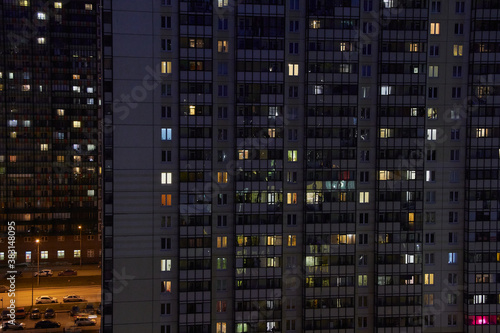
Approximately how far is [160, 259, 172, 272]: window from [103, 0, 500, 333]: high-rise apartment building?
20 centimetres

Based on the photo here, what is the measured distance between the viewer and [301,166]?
1825 inches

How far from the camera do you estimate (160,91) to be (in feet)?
145

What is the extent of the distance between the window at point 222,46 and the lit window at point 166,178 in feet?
40.3

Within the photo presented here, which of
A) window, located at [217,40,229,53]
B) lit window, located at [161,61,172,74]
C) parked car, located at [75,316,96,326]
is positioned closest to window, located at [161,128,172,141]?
lit window, located at [161,61,172,74]

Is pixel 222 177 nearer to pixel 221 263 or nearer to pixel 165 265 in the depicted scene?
pixel 221 263

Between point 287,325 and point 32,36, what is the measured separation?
245ft

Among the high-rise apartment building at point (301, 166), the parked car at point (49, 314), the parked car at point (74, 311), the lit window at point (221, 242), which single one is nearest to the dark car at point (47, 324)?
the parked car at point (49, 314)

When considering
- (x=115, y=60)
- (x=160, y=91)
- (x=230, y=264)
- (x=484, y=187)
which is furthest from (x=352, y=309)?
(x=115, y=60)

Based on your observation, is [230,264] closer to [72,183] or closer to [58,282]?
[58,282]

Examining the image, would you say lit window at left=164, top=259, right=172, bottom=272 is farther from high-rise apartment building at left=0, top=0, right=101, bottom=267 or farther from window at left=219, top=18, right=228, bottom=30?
high-rise apartment building at left=0, top=0, right=101, bottom=267

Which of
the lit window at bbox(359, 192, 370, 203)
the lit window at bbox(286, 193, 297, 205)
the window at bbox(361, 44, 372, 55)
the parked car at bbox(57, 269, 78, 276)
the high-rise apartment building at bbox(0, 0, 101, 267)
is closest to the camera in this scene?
the window at bbox(361, 44, 372, 55)

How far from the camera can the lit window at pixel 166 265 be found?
4484 cm

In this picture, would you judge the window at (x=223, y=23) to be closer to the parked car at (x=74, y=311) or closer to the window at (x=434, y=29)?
the window at (x=434, y=29)

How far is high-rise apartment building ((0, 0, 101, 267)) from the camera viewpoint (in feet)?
302
